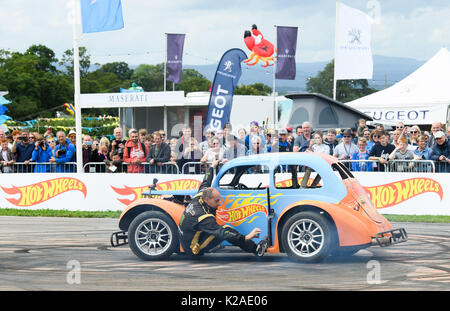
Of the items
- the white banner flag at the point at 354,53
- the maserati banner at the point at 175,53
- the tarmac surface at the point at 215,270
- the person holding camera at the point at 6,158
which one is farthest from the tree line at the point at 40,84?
the tarmac surface at the point at 215,270

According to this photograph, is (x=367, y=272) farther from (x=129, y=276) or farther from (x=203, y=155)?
(x=203, y=155)

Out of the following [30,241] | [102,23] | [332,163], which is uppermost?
[102,23]

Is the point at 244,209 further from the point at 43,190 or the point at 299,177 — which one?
the point at 43,190

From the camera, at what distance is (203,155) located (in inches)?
621

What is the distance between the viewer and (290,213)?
8820 mm

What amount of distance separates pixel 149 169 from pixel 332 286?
31.1 ft

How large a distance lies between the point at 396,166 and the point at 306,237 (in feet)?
23.5

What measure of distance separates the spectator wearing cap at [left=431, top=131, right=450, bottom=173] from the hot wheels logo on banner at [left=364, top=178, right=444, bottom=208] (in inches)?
15.4

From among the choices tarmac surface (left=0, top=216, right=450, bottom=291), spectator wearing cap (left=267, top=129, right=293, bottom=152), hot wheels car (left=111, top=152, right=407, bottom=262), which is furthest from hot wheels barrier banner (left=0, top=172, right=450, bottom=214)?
hot wheels car (left=111, top=152, right=407, bottom=262)

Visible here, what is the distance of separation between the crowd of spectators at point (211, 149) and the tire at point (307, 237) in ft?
20.2

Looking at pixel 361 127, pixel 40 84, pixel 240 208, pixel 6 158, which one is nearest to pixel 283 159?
pixel 240 208

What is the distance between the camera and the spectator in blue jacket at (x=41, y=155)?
1706 cm

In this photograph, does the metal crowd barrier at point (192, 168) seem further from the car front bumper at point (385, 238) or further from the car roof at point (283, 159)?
the car front bumper at point (385, 238)

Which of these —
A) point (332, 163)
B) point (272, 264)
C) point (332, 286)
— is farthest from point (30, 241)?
point (332, 286)
